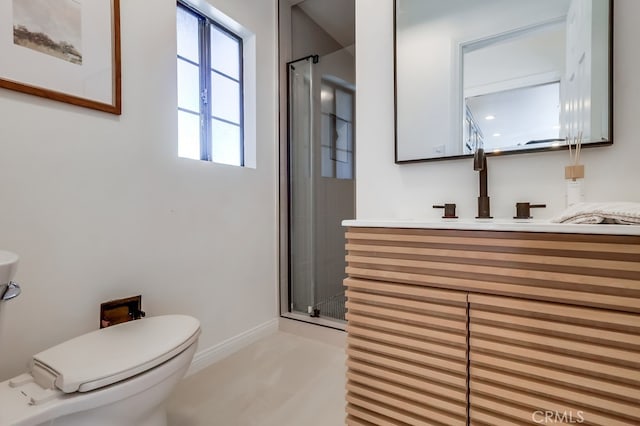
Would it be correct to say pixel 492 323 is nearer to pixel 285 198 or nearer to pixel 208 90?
pixel 285 198

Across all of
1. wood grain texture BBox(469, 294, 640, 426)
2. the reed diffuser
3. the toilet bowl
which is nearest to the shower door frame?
the toilet bowl

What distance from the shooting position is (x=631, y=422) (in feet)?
2.43

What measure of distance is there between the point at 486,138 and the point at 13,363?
2033 mm

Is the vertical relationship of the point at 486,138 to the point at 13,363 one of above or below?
above

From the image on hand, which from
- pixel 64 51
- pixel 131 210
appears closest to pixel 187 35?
pixel 64 51

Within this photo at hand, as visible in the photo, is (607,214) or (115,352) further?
(115,352)

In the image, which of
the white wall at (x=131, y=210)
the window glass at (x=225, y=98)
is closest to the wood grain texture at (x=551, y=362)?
the white wall at (x=131, y=210)

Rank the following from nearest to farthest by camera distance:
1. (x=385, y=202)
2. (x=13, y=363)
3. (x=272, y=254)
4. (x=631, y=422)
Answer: (x=631, y=422), (x=13, y=363), (x=385, y=202), (x=272, y=254)

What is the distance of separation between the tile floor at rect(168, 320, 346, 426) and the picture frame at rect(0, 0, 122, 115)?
1395 millimetres

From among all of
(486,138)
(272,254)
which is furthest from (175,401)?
(486,138)

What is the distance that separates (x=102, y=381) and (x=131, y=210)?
81 centimetres

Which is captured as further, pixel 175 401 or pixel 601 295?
pixel 175 401

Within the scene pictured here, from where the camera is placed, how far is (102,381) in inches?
35.1

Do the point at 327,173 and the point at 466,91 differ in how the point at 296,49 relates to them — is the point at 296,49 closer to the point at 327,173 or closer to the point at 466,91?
the point at 327,173
